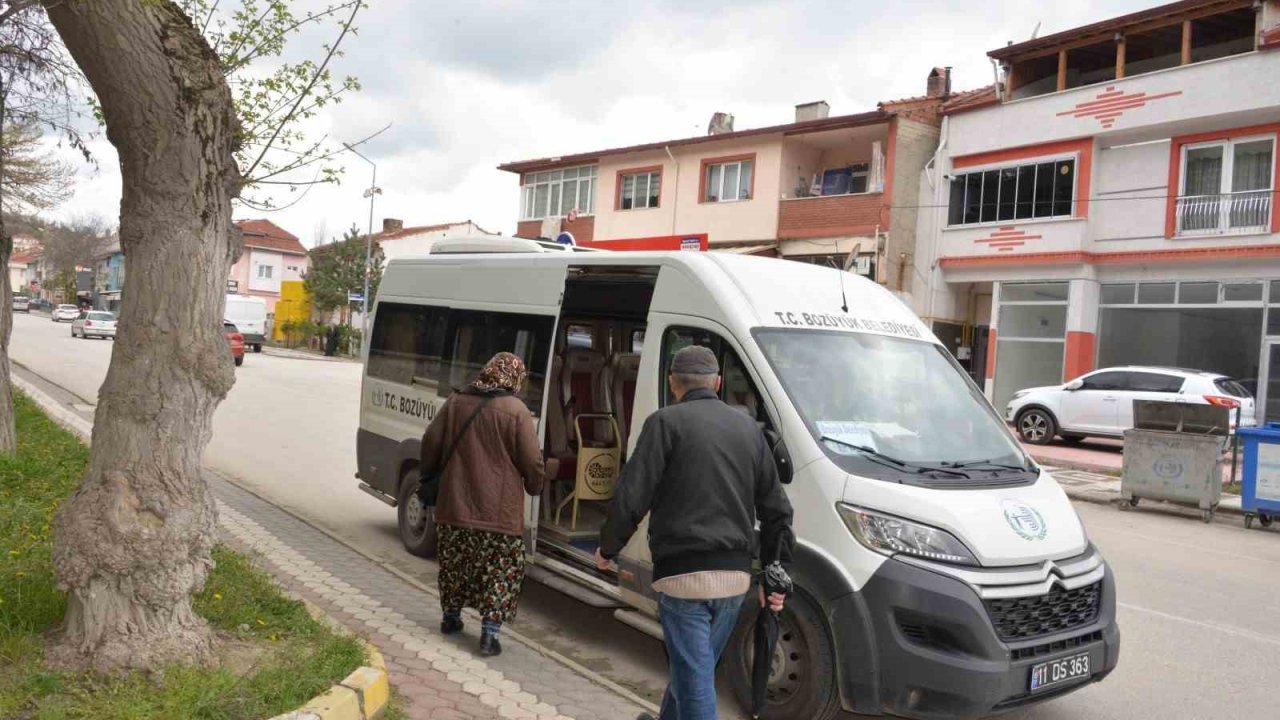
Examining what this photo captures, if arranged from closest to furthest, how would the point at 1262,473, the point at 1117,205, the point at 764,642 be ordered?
the point at 764,642 < the point at 1262,473 < the point at 1117,205

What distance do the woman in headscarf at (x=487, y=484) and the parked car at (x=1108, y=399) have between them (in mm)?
15694

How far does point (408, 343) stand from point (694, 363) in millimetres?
5048

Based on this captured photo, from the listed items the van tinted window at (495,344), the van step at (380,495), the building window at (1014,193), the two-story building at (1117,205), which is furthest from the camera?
the building window at (1014,193)

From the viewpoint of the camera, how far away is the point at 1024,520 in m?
4.84

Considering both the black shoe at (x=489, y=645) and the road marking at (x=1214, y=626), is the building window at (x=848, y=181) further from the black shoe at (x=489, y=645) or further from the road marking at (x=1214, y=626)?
the black shoe at (x=489, y=645)

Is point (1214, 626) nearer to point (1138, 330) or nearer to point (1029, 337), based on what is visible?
point (1138, 330)

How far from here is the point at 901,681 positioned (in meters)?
4.48

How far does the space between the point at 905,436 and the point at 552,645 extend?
261 centimetres

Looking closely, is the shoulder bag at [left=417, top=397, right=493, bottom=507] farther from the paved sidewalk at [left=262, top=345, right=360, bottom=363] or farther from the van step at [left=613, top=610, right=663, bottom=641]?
the paved sidewalk at [left=262, top=345, right=360, bottom=363]

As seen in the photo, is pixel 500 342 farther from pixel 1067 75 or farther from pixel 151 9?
pixel 1067 75

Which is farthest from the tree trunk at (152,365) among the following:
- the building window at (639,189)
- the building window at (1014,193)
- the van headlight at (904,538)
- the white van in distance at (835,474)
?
the building window at (639,189)

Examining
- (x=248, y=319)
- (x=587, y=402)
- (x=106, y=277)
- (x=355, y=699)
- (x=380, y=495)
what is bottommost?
(x=355, y=699)

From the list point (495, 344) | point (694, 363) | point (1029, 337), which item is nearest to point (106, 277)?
point (1029, 337)

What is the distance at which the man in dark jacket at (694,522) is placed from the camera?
12.9ft
